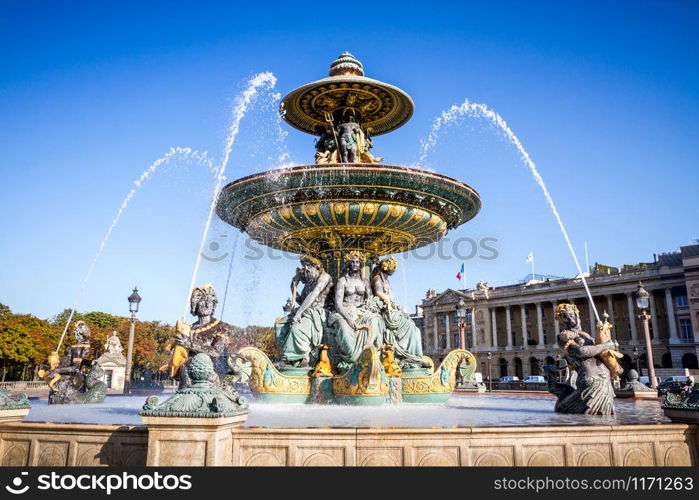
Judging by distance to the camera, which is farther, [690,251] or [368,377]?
[690,251]

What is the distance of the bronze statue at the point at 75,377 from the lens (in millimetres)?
9703

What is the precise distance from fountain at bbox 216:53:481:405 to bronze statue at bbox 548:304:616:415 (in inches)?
123

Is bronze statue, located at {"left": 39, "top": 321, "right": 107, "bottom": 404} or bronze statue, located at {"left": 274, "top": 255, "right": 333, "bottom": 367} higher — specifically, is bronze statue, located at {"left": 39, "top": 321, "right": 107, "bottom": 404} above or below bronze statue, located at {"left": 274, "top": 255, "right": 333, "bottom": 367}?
below

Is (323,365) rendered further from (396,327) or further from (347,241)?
(347,241)

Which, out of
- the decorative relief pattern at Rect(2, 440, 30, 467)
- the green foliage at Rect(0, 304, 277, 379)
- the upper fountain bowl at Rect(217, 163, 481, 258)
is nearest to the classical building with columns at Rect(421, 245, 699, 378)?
the green foliage at Rect(0, 304, 277, 379)

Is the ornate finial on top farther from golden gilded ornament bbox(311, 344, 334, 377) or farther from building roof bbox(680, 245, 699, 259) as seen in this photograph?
building roof bbox(680, 245, 699, 259)

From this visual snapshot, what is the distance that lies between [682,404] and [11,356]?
165 ft

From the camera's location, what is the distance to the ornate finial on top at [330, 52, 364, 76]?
1193 centimetres

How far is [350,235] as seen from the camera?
35.9ft

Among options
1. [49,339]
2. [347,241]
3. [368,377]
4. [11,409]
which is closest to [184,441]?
[11,409]

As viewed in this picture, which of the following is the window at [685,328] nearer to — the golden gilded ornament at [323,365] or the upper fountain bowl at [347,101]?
the upper fountain bowl at [347,101]

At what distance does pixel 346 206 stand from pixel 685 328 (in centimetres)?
7004

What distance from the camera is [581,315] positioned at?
76312mm
